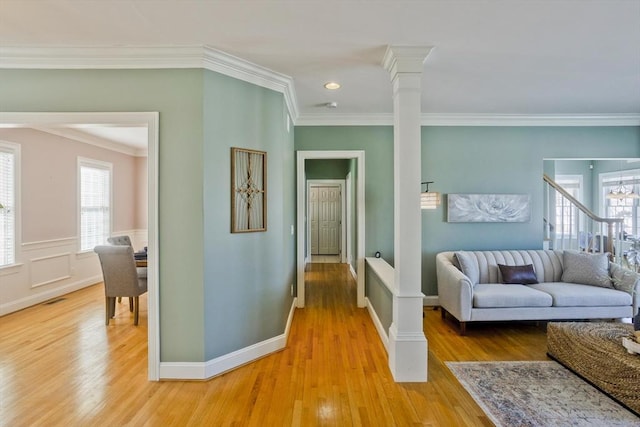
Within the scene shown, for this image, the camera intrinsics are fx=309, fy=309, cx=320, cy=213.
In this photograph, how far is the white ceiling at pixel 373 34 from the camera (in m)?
2.00

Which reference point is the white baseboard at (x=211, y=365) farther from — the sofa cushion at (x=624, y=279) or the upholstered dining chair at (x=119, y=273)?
the sofa cushion at (x=624, y=279)

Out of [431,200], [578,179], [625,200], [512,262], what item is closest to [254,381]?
[431,200]

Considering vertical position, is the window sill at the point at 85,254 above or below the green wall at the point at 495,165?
below

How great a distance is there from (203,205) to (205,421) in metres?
1.55

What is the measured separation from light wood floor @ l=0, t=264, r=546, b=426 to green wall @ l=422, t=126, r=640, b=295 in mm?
1208

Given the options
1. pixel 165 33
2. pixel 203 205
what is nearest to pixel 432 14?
pixel 165 33

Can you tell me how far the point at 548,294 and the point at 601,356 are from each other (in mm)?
1216

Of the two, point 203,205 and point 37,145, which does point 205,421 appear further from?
point 37,145

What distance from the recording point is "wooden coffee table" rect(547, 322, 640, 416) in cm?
216

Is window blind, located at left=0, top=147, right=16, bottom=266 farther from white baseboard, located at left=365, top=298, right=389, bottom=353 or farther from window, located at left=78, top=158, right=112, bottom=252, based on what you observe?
white baseboard, located at left=365, top=298, right=389, bottom=353

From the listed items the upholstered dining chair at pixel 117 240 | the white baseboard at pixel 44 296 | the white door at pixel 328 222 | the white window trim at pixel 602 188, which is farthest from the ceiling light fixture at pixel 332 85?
the white window trim at pixel 602 188

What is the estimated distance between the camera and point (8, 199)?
4.23 m

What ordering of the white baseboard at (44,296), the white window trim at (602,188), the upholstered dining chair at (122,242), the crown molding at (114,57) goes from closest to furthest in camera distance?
1. the crown molding at (114,57)
2. the upholstered dining chair at (122,242)
3. the white baseboard at (44,296)
4. the white window trim at (602,188)

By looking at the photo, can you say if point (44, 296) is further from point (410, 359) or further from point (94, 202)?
point (410, 359)
